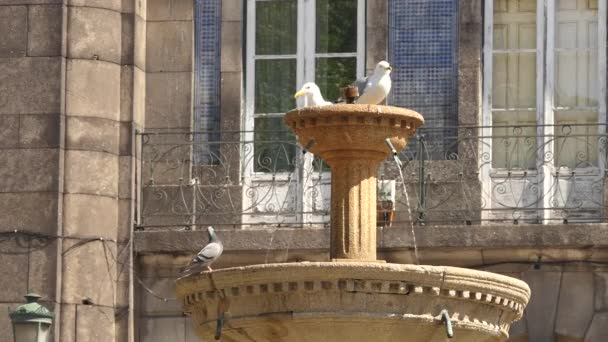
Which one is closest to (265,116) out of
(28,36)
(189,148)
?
(189,148)

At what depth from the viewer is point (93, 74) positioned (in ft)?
81.3

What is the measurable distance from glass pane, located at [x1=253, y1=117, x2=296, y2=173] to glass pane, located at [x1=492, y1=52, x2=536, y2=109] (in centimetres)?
204

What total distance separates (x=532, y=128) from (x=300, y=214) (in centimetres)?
240

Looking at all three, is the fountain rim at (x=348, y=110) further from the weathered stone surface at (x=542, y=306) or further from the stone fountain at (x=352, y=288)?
the weathered stone surface at (x=542, y=306)

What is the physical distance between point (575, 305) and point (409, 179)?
6.59ft

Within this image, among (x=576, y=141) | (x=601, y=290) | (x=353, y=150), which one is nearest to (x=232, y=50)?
(x=576, y=141)

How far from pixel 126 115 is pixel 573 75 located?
4.36 meters

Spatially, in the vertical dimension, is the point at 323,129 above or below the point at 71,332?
above

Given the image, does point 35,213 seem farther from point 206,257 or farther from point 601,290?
point 601,290

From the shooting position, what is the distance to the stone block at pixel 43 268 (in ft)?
79.7

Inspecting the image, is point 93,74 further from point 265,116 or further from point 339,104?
point 339,104

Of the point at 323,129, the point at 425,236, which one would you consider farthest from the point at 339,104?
the point at 425,236

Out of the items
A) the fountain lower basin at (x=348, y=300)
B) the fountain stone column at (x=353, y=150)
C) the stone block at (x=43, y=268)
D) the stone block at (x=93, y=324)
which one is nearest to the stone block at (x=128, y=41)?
the stone block at (x=43, y=268)

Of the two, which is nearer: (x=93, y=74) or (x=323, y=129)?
(x=323, y=129)
